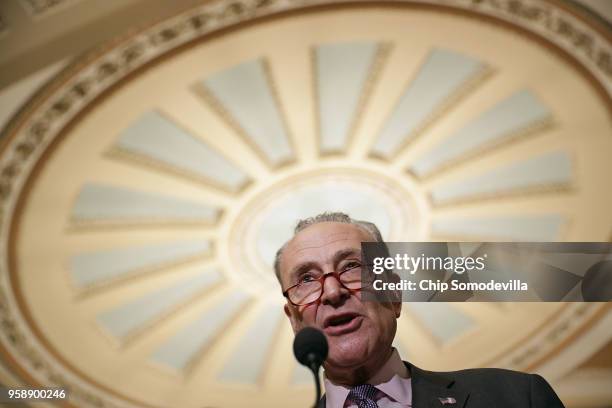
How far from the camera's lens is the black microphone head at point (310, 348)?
1.27m

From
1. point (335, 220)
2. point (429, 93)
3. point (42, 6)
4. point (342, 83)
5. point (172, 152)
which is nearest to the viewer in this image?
point (335, 220)

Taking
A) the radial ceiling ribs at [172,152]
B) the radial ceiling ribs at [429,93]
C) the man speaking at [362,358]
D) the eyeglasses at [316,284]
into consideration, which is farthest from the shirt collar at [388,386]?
the radial ceiling ribs at [172,152]

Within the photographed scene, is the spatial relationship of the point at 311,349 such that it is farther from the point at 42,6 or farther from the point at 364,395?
the point at 42,6

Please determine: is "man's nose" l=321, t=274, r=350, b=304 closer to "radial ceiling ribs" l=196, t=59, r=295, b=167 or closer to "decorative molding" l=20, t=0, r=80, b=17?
"decorative molding" l=20, t=0, r=80, b=17

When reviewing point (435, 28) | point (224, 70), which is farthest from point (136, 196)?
point (435, 28)

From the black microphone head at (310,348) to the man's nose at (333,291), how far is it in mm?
255

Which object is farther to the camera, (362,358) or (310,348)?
(362,358)

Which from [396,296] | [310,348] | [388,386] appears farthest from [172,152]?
[310,348]

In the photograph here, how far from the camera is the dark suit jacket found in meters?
1.56

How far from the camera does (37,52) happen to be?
403 cm

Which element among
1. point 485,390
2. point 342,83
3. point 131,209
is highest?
point 342,83

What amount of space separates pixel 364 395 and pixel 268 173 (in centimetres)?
409

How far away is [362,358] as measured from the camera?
60.7 inches

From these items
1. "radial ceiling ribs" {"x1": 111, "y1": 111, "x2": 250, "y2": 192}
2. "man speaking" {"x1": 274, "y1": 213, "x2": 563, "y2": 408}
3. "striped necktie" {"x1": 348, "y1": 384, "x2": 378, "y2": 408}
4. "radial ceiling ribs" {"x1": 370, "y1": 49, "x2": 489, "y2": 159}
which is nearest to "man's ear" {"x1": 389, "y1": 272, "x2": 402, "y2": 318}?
"man speaking" {"x1": 274, "y1": 213, "x2": 563, "y2": 408}
